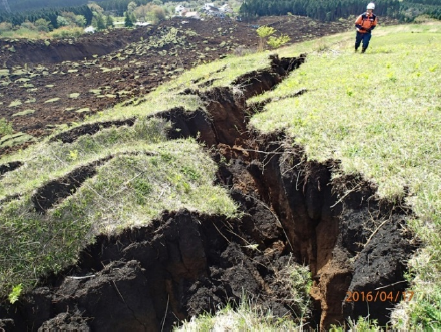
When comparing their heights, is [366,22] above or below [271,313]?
above

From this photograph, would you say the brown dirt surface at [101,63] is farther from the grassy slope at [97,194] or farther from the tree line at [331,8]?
the grassy slope at [97,194]

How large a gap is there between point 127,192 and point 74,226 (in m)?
0.94

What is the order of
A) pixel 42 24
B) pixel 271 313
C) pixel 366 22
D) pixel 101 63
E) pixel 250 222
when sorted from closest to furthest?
pixel 271 313 → pixel 250 222 → pixel 366 22 → pixel 101 63 → pixel 42 24

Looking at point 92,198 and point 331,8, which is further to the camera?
point 331,8

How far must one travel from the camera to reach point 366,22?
1038 cm

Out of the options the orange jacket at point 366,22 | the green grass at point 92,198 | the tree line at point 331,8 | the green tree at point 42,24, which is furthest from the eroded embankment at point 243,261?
the tree line at point 331,8

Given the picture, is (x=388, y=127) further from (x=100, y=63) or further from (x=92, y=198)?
(x=100, y=63)

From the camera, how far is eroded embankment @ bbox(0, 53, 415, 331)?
4.14 metres

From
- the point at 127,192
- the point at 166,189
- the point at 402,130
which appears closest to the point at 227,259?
the point at 166,189
